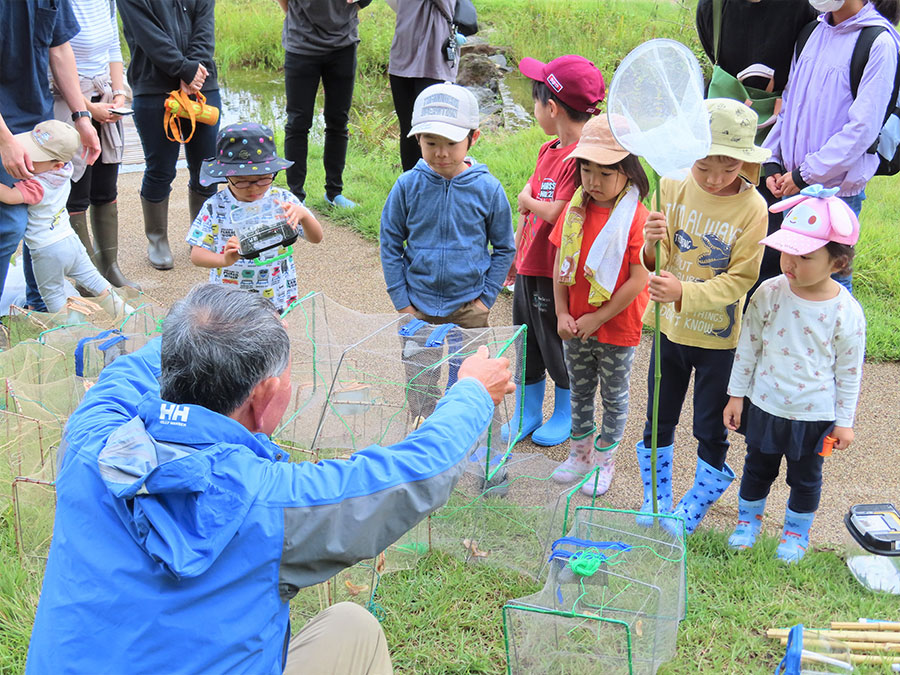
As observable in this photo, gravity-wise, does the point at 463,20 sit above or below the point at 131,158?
above

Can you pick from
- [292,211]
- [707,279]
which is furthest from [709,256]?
[292,211]

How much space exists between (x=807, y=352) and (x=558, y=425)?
135 centimetres

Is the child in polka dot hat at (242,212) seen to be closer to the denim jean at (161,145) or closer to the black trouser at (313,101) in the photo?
the denim jean at (161,145)

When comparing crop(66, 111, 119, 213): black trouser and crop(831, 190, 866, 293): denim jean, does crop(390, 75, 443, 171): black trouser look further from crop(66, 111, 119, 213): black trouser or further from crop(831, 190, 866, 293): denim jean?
crop(831, 190, 866, 293): denim jean

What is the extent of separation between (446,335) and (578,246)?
0.72m

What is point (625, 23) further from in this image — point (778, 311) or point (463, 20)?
point (778, 311)

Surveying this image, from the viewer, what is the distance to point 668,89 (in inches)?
93.7

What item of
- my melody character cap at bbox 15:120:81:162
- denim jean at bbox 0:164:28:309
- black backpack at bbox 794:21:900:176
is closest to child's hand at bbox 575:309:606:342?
black backpack at bbox 794:21:900:176

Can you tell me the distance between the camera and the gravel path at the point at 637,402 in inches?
140

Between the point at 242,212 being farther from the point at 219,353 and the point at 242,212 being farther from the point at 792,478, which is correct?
the point at 792,478

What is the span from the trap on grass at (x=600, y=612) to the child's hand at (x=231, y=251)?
5.89 ft

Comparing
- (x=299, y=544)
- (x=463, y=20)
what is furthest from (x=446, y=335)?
(x=463, y=20)

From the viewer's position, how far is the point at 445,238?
3.46 meters

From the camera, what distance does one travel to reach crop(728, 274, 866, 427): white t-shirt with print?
9.20 ft
